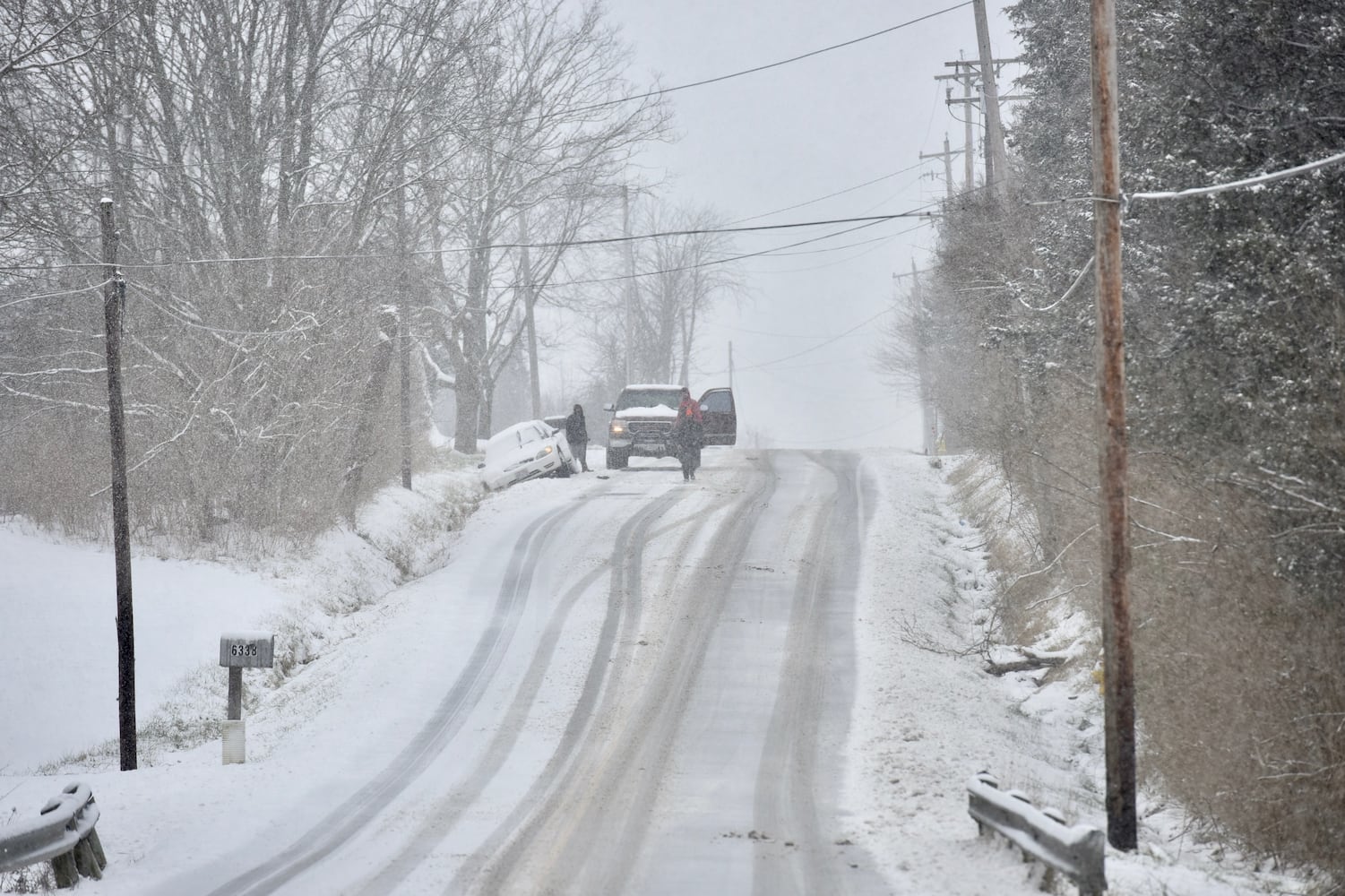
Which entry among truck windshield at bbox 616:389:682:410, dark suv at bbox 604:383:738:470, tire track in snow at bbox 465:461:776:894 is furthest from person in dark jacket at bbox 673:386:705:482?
tire track in snow at bbox 465:461:776:894

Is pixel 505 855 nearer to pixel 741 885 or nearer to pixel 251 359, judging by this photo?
pixel 741 885

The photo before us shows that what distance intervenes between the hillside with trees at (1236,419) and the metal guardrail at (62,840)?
9.05 metres

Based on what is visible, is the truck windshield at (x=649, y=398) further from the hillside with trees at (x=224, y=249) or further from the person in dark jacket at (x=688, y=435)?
the hillside with trees at (x=224, y=249)

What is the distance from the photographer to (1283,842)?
968 cm

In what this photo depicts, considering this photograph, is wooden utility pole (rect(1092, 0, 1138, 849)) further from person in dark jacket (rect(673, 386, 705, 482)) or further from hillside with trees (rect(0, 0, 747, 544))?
person in dark jacket (rect(673, 386, 705, 482))

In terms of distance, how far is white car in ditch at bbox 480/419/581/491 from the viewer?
3097cm

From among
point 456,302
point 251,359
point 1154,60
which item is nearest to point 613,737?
point 1154,60

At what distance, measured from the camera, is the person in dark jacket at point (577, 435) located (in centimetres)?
3225

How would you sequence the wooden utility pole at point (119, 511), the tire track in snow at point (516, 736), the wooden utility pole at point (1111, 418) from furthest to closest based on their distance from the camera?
the wooden utility pole at point (119, 511)
the wooden utility pole at point (1111, 418)
the tire track in snow at point (516, 736)

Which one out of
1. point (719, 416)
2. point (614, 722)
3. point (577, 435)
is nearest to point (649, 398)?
point (577, 435)

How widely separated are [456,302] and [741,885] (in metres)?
32.8

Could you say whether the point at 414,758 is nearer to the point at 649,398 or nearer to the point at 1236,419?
the point at 1236,419

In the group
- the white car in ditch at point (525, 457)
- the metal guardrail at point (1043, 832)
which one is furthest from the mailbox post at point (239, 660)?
the white car in ditch at point (525, 457)

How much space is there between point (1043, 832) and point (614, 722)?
6.63m
